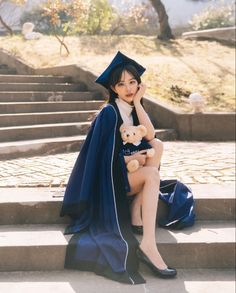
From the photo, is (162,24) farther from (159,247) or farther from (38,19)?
(38,19)

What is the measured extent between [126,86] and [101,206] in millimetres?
1021

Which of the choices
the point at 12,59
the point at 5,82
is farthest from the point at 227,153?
the point at 12,59

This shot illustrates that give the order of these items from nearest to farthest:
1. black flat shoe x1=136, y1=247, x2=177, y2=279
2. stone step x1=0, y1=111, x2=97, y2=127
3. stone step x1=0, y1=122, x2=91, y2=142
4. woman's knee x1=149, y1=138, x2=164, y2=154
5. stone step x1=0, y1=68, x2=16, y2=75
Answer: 1. black flat shoe x1=136, y1=247, x2=177, y2=279
2. woman's knee x1=149, y1=138, x2=164, y2=154
3. stone step x1=0, y1=122, x2=91, y2=142
4. stone step x1=0, y1=111, x2=97, y2=127
5. stone step x1=0, y1=68, x2=16, y2=75

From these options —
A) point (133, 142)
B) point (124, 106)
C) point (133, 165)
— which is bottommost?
point (133, 165)

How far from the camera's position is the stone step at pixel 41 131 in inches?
267

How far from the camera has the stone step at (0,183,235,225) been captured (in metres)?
3.77

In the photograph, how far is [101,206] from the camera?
3.40m

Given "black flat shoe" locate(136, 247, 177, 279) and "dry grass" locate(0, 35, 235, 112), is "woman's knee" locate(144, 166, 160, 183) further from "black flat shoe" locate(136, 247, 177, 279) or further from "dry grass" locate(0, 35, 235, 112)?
"dry grass" locate(0, 35, 235, 112)

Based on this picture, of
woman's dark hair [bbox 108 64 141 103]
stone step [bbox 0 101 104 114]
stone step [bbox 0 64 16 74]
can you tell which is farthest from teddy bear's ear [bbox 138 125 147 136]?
stone step [bbox 0 64 16 74]

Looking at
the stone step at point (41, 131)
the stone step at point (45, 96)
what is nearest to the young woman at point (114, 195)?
the stone step at point (41, 131)

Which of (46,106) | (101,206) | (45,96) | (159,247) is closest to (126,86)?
(101,206)

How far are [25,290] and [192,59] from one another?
10.6 metres

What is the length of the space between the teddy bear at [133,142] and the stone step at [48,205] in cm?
62

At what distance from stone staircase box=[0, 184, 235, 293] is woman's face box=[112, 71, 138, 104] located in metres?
1.08
